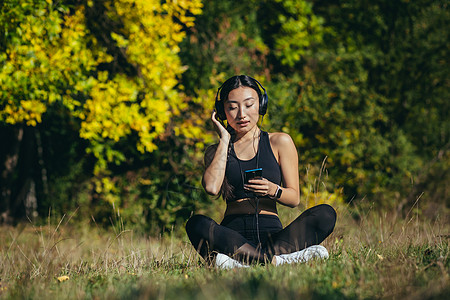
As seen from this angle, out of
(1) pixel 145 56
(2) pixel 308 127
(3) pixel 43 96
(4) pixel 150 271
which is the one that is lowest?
(4) pixel 150 271

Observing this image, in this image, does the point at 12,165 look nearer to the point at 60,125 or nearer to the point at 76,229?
the point at 60,125

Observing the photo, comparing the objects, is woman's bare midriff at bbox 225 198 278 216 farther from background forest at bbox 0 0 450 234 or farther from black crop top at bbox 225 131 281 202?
background forest at bbox 0 0 450 234

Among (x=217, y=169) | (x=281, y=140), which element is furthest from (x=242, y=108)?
(x=217, y=169)

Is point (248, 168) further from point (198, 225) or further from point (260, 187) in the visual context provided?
point (198, 225)

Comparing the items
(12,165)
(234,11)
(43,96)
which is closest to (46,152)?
(12,165)

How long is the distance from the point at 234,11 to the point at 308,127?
2289mm

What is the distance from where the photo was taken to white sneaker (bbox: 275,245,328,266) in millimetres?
2770

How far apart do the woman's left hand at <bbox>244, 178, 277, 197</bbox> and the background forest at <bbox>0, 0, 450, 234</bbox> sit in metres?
2.19

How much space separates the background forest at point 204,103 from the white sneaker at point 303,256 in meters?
2.09

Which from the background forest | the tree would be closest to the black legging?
the background forest

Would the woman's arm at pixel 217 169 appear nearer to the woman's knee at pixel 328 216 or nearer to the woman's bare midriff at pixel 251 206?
the woman's bare midriff at pixel 251 206

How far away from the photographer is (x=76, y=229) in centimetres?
597

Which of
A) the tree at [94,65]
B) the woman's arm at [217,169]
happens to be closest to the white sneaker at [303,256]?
the woman's arm at [217,169]

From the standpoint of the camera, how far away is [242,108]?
3.11 metres
